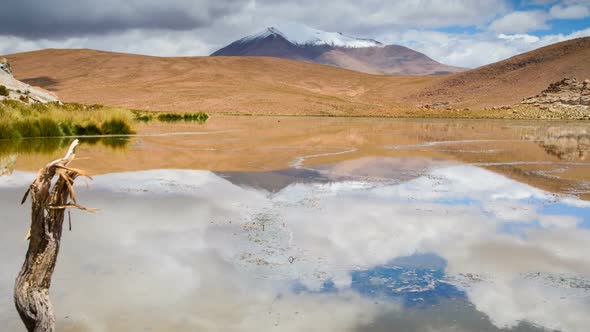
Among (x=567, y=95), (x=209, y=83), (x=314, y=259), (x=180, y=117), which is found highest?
(x=209, y=83)

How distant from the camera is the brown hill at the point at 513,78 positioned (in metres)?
79.8

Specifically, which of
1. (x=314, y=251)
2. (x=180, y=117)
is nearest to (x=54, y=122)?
(x=314, y=251)

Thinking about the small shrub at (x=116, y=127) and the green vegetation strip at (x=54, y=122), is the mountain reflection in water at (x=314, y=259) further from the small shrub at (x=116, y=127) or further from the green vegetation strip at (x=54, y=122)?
the small shrub at (x=116, y=127)

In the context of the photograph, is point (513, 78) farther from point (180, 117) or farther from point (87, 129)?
point (87, 129)

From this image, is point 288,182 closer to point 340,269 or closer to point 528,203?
point 528,203

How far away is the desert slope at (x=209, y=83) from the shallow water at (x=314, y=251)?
49057 millimetres

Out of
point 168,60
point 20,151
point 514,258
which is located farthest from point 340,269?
point 168,60

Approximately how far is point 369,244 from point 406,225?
41.1 inches

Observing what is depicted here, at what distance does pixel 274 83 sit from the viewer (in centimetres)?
8850

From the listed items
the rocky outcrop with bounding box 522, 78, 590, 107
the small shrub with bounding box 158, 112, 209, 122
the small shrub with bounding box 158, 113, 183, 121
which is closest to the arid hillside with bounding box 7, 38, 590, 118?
the rocky outcrop with bounding box 522, 78, 590, 107

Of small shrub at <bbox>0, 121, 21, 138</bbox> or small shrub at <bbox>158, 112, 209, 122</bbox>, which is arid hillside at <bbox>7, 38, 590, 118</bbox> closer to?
small shrub at <bbox>158, 112, 209, 122</bbox>

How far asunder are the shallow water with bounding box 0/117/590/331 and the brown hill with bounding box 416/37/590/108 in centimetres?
7188

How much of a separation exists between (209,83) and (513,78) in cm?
→ 4591

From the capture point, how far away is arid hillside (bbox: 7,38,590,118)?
64875 millimetres
